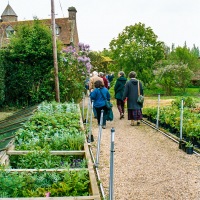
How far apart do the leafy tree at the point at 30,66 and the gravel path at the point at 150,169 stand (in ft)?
30.8

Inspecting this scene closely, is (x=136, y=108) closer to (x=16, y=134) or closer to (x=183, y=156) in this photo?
(x=183, y=156)

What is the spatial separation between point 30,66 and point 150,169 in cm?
1367

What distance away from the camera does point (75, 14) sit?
147 ft

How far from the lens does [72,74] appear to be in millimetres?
19453

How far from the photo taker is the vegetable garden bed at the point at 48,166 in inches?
183

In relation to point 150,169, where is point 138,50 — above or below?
above

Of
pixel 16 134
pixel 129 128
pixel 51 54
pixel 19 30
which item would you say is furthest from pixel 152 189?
pixel 19 30

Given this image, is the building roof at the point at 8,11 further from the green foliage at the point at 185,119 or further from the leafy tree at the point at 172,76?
the green foliage at the point at 185,119

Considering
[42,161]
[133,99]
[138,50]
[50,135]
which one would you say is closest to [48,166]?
[42,161]

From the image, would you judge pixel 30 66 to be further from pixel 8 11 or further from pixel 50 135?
pixel 8 11

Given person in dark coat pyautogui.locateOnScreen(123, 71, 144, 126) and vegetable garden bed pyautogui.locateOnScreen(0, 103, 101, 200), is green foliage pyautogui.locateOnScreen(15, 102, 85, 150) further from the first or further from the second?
person in dark coat pyautogui.locateOnScreen(123, 71, 144, 126)

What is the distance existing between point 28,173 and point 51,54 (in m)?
14.3

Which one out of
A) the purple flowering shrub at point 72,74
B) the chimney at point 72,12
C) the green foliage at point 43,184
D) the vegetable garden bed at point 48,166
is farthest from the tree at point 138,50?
the green foliage at point 43,184

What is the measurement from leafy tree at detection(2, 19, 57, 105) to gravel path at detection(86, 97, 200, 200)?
370 inches
